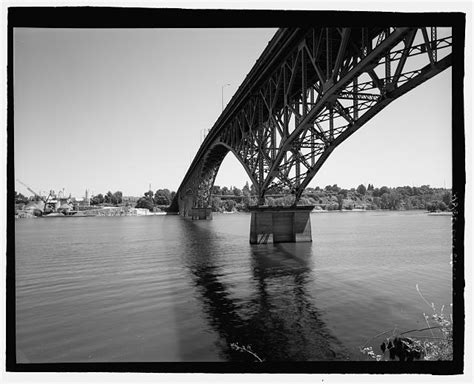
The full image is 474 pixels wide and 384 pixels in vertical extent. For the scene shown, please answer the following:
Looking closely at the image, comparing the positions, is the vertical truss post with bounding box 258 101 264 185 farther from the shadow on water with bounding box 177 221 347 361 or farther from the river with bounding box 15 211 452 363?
the shadow on water with bounding box 177 221 347 361

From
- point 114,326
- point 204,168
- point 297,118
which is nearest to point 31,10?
point 114,326

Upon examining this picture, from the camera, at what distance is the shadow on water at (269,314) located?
7367 millimetres

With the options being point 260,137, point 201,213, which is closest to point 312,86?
point 260,137

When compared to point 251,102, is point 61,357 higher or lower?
lower

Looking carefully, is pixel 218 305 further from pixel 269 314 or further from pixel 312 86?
pixel 312 86

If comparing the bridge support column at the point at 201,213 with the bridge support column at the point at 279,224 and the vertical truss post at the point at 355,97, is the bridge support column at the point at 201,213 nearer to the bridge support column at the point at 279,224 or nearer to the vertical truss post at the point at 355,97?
the bridge support column at the point at 279,224

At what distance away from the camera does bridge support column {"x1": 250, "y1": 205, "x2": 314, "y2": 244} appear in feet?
84.8

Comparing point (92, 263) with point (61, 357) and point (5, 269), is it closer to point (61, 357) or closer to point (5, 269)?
point (61, 357)

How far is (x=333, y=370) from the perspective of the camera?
473cm

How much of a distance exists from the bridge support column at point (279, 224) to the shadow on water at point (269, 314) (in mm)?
7035

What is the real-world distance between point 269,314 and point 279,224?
54.1 ft

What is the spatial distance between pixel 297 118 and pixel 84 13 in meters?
17.6

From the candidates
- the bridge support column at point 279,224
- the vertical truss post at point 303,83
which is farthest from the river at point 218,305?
the vertical truss post at point 303,83

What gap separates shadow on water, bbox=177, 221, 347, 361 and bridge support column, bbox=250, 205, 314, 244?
703cm
